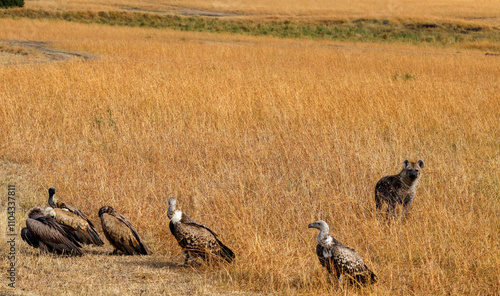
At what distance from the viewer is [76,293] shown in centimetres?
448

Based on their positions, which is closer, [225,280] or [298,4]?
[225,280]

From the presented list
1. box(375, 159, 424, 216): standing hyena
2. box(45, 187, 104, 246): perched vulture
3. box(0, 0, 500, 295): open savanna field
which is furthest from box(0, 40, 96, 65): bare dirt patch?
box(375, 159, 424, 216): standing hyena

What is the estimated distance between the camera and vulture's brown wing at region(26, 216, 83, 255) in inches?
207

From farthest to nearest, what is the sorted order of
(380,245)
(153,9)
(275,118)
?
(153,9)
(275,118)
(380,245)

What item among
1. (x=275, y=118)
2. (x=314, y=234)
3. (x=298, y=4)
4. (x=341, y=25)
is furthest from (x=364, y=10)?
(x=314, y=234)

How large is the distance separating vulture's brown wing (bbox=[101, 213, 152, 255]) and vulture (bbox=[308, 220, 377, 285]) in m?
Answer: 1.90

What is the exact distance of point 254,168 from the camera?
8117 millimetres

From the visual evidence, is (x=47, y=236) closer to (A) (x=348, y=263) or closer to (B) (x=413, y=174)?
(A) (x=348, y=263)

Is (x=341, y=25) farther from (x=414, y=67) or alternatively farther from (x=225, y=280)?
(x=225, y=280)

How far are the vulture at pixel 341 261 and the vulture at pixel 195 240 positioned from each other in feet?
3.28

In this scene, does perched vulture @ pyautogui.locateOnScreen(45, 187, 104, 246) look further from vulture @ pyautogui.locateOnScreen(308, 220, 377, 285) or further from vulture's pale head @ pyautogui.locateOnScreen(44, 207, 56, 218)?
vulture @ pyautogui.locateOnScreen(308, 220, 377, 285)

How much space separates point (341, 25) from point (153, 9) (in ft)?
79.1

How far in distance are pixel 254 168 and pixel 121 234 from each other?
304cm

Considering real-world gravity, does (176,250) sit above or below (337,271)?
below
